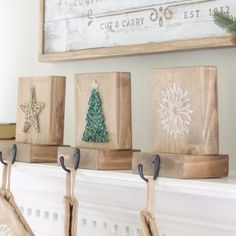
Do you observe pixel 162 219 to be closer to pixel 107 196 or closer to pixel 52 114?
Result: pixel 107 196

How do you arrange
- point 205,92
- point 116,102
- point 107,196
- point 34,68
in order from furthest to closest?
1. point 34,68
2. point 107,196
3. point 116,102
4. point 205,92

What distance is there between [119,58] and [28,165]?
0.96 ft

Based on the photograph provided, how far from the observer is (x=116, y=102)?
1022mm

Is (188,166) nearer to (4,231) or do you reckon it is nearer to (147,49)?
(147,49)

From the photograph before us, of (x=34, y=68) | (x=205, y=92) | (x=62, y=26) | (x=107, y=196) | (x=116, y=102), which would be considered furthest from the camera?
(x=34, y=68)

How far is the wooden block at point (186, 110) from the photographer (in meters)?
0.90

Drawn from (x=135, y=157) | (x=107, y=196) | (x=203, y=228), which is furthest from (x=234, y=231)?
(x=107, y=196)

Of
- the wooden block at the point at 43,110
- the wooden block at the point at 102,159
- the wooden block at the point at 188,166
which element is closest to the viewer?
the wooden block at the point at 188,166

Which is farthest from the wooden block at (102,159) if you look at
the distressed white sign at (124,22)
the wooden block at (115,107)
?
the distressed white sign at (124,22)

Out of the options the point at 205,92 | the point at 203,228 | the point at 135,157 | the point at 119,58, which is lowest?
the point at 203,228

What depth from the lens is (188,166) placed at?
2.89 ft

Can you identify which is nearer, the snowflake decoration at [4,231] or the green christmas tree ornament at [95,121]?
the green christmas tree ornament at [95,121]

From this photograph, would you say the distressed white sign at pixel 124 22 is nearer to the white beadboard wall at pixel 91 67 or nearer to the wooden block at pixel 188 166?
the white beadboard wall at pixel 91 67

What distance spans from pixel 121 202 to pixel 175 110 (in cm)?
26
